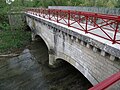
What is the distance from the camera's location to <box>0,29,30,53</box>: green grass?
52.4ft

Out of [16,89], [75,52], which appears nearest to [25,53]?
[16,89]

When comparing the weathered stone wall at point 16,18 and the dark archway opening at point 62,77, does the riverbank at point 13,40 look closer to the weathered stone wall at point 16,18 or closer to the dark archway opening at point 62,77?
the weathered stone wall at point 16,18

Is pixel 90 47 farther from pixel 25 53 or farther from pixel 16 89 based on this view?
pixel 25 53

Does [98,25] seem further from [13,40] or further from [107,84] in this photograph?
[13,40]

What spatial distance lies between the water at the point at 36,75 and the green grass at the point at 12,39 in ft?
8.80

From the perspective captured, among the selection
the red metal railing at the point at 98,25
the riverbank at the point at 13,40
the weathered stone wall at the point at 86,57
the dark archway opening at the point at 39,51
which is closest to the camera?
the red metal railing at the point at 98,25

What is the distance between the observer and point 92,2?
26.5m

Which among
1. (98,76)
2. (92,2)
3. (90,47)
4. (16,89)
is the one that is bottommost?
(16,89)

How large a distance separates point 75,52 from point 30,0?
127 ft

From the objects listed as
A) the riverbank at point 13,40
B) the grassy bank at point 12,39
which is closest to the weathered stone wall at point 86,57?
the riverbank at point 13,40

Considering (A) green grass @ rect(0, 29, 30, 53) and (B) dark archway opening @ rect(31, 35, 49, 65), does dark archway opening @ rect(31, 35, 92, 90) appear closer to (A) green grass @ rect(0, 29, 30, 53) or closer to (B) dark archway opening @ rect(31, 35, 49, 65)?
(B) dark archway opening @ rect(31, 35, 49, 65)

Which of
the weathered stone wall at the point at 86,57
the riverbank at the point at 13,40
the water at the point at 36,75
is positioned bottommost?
the water at the point at 36,75

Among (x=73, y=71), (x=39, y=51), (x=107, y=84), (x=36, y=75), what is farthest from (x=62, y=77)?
(x=107, y=84)

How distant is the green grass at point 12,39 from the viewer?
15970 mm
